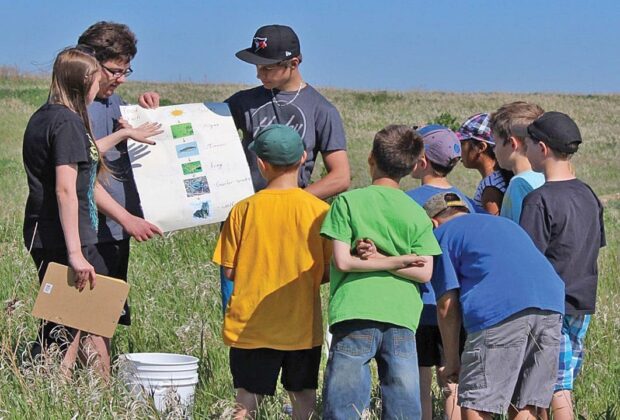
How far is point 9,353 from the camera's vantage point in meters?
4.74

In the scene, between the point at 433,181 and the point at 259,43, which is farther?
the point at 259,43

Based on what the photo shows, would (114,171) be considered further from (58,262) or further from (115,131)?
(58,262)

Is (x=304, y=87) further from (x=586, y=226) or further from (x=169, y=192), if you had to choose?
(x=586, y=226)

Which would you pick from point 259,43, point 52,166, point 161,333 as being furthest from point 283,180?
point 161,333

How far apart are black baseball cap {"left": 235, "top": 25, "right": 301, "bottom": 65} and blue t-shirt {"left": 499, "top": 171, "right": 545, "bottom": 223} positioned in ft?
4.24

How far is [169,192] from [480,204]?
5.41 ft

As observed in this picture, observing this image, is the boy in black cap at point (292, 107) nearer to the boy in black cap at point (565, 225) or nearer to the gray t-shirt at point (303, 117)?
the gray t-shirt at point (303, 117)

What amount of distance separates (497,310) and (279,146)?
116 cm

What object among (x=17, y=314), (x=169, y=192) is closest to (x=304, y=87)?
(x=169, y=192)

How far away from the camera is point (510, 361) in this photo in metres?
4.30

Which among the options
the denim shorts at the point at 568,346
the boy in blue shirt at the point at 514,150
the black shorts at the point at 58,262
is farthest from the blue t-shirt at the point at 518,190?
the black shorts at the point at 58,262

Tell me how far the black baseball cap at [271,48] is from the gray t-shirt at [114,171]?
0.80 m

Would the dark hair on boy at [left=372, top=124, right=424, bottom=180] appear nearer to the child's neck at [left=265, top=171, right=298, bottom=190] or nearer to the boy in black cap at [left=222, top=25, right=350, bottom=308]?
the child's neck at [left=265, top=171, right=298, bottom=190]

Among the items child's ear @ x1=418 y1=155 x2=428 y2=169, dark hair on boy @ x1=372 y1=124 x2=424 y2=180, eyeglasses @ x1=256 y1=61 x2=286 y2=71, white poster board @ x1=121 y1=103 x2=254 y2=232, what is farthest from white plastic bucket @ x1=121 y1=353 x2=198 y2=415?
eyeglasses @ x1=256 y1=61 x2=286 y2=71
